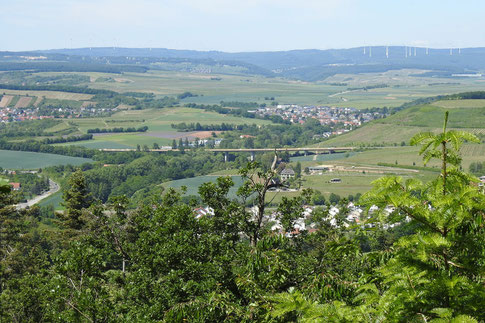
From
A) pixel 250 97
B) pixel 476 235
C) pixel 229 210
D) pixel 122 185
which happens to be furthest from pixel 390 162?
pixel 250 97

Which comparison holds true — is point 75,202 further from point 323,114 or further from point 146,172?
point 323,114

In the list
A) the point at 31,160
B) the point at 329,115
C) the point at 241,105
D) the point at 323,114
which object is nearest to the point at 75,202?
the point at 31,160

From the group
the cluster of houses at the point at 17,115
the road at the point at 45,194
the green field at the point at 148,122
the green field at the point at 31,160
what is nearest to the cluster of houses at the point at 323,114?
the green field at the point at 148,122

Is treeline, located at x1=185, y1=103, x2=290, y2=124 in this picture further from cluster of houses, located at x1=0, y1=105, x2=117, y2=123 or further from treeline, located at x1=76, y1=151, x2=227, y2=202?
treeline, located at x1=76, y1=151, x2=227, y2=202

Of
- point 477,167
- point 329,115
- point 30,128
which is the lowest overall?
point 329,115

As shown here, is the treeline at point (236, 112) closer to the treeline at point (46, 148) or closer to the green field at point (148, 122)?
the green field at point (148, 122)

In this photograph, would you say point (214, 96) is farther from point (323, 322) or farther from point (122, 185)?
point (323, 322)

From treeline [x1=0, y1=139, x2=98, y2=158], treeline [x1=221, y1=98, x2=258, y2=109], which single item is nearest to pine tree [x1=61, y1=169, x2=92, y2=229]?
treeline [x1=0, y1=139, x2=98, y2=158]
